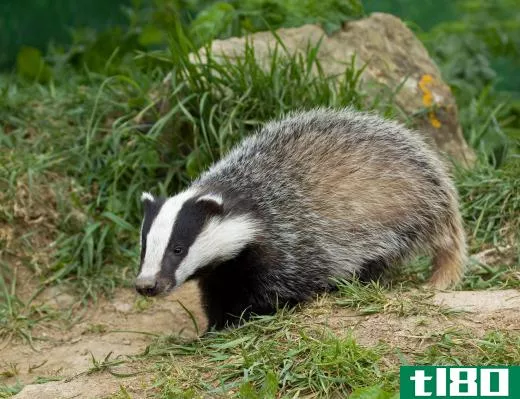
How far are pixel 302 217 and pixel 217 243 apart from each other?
650 millimetres

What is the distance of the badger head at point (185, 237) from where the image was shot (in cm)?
544

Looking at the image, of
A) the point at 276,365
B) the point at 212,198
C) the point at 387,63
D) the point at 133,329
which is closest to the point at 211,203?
the point at 212,198

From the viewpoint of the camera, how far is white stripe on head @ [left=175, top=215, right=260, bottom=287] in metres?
5.57

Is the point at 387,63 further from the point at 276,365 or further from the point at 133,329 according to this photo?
the point at 276,365

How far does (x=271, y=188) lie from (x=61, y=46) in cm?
467

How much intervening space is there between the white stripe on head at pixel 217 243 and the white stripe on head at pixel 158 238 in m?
0.14

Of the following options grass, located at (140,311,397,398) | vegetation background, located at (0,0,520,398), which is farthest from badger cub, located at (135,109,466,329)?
vegetation background, located at (0,0,520,398)

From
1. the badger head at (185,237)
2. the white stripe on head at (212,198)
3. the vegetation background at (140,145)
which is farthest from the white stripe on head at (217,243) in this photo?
the vegetation background at (140,145)

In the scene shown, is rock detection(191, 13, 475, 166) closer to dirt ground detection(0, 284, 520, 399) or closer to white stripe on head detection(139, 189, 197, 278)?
dirt ground detection(0, 284, 520, 399)

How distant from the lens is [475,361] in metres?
4.75

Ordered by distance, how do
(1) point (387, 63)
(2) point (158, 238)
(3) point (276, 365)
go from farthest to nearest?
(1) point (387, 63) < (2) point (158, 238) < (3) point (276, 365)

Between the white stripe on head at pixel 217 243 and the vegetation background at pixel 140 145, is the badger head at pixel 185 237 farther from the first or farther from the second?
the vegetation background at pixel 140 145

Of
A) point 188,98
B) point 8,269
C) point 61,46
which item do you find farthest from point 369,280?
point 61,46

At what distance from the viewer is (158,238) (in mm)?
5492
